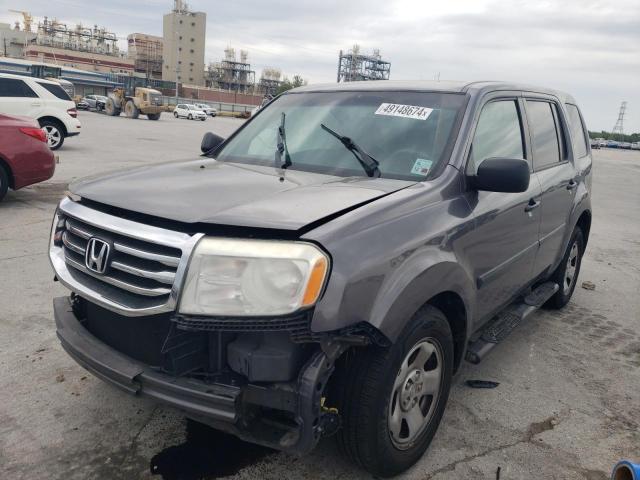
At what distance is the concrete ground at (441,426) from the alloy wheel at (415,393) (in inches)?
9.1

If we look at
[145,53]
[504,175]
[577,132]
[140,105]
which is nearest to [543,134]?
[577,132]

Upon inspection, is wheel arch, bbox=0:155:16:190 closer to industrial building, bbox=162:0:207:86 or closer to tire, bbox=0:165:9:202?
tire, bbox=0:165:9:202

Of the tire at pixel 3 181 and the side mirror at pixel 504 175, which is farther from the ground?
the side mirror at pixel 504 175

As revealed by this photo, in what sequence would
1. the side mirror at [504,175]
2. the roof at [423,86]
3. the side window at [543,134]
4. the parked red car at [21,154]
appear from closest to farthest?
1. the side mirror at [504,175]
2. the roof at [423,86]
3. the side window at [543,134]
4. the parked red car at [21,154]

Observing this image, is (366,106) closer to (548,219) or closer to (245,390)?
(548,219)

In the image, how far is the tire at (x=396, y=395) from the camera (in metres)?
2.25

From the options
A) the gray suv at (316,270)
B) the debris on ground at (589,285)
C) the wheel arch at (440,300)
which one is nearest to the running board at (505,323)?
the gray suv at (316,270)

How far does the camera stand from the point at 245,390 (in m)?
2.10

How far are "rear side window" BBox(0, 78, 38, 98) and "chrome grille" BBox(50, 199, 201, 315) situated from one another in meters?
13.4

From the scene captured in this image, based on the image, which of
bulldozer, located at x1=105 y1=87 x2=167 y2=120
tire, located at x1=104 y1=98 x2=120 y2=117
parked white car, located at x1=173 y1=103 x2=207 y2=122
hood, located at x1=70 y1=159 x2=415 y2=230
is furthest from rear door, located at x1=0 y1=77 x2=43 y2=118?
parked white car, located at x1=173 y1=103 x2=207 y2=122

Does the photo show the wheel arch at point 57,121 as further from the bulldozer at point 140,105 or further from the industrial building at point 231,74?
the industrial building at point 231,74

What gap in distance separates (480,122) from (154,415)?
245 cm

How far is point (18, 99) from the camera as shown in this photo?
45.6ft

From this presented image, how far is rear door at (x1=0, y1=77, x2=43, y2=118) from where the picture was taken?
13.8 metres
